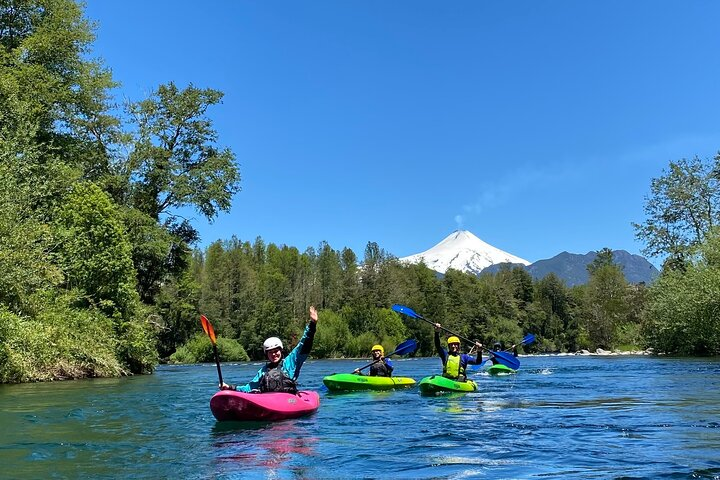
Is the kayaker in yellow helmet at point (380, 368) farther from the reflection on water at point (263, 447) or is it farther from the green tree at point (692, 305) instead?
the green tree at point (692, 305)

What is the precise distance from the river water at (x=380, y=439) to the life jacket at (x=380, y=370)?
3268mm

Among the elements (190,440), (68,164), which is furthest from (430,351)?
(190,440)

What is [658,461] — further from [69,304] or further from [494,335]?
[494,335]

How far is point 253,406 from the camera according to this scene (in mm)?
9000

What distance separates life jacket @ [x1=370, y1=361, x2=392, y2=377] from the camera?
16812 mm

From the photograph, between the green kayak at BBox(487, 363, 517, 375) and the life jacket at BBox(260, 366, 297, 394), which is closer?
the life jacket at BBox(260, 366, 297, 394)

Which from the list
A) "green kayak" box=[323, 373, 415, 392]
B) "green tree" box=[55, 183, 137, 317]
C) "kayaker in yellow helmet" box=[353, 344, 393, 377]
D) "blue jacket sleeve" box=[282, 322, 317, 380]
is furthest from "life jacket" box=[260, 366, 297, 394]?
"green tree" box=[55, 183, 137, 317]

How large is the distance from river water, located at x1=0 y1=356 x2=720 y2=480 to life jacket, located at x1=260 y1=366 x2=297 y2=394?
0.60 meters

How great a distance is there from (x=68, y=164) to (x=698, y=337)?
3252 cm

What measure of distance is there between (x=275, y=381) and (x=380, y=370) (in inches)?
283

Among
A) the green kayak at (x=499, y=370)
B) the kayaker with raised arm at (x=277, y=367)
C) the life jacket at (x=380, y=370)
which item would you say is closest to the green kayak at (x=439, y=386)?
the life jacket at (x=380, y=370)

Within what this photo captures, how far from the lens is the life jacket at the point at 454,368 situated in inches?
598

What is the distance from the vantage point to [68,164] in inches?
1015

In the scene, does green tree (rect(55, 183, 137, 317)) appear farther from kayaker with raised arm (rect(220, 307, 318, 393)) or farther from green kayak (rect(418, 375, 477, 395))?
kayaker with raised arm (rect(220, 307, 318, 393))
